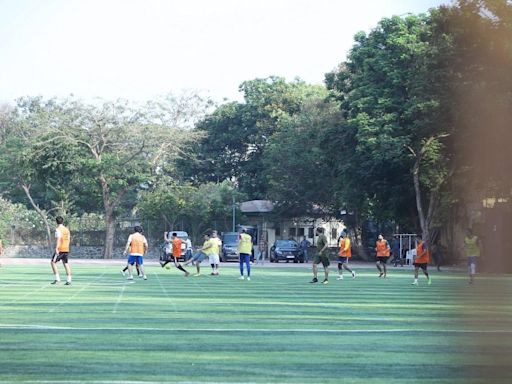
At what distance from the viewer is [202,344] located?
13.3m

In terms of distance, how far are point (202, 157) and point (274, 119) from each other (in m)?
7.69

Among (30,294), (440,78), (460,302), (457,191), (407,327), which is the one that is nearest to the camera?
(460,302)

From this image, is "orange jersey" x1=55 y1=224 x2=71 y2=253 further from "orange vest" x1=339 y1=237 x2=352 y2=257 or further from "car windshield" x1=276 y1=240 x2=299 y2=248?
"car windshield" x1=276 y1=240 x2=299 y2=248

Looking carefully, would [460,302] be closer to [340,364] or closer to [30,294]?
[340,364]

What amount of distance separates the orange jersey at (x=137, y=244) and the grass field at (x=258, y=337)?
8420 millimetres

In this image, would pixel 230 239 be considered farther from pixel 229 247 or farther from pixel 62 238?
pixel 62 238

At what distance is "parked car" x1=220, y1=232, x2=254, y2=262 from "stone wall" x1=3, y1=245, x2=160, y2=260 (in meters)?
7.40

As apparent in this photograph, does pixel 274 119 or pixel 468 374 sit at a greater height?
pixel 274 119

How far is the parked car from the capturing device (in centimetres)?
6562

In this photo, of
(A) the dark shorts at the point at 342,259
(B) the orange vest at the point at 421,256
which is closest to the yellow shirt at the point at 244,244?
(A) the dark shorts at the point at 342,259

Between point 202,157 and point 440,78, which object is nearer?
Answer: point 440,78

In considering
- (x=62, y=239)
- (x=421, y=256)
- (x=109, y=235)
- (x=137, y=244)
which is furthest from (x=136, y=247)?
(x=109, y=235)

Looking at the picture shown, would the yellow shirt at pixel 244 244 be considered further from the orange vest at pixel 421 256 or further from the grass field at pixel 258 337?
the grass field at pixel 258 337

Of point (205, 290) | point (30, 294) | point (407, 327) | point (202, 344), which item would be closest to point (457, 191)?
point (205, 290)
